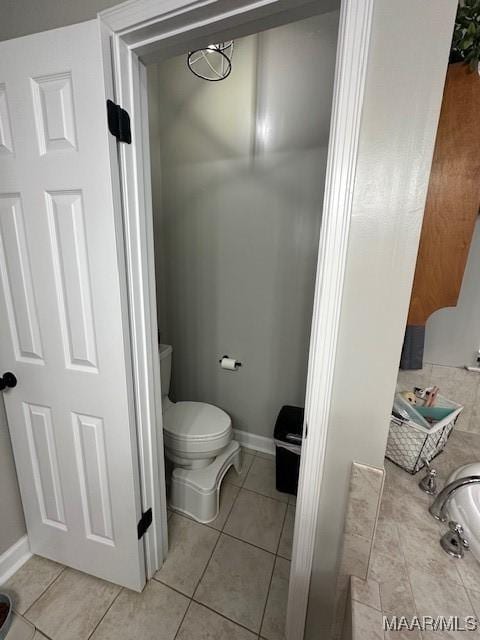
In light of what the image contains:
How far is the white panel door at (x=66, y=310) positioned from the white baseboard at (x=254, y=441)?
1.05 meters

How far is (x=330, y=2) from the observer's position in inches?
26.7

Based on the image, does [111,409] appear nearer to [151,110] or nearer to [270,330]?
[270,330]

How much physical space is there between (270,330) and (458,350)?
1014 mm

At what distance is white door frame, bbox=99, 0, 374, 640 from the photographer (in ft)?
2.08

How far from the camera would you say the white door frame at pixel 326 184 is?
635mm

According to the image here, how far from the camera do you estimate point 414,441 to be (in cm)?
105

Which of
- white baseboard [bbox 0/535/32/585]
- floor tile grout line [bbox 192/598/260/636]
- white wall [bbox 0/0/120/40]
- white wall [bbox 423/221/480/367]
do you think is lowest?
floor tile grout line [bbox 192/598/260/636]

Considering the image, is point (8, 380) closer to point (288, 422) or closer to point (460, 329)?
point (288, 422)

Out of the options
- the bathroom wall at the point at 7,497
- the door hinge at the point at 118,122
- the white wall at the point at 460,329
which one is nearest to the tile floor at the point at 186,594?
the bathroom wall at the point at 7,497

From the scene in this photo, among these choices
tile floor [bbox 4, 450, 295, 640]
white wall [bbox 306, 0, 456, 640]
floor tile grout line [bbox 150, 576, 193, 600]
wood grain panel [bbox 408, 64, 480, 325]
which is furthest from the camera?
floor tile grout line [bbox 150, 576, 193, 600]

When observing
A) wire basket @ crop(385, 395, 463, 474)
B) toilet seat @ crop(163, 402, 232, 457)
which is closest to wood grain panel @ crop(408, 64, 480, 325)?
wire basket @ crop(385, 395, 463, 474)

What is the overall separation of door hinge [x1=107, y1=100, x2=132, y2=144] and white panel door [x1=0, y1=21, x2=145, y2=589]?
0.02m

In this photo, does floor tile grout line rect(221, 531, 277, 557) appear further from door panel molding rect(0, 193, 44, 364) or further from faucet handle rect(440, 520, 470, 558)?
door panel molding rect(0, 193, 44, 364)

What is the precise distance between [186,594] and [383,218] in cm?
167
